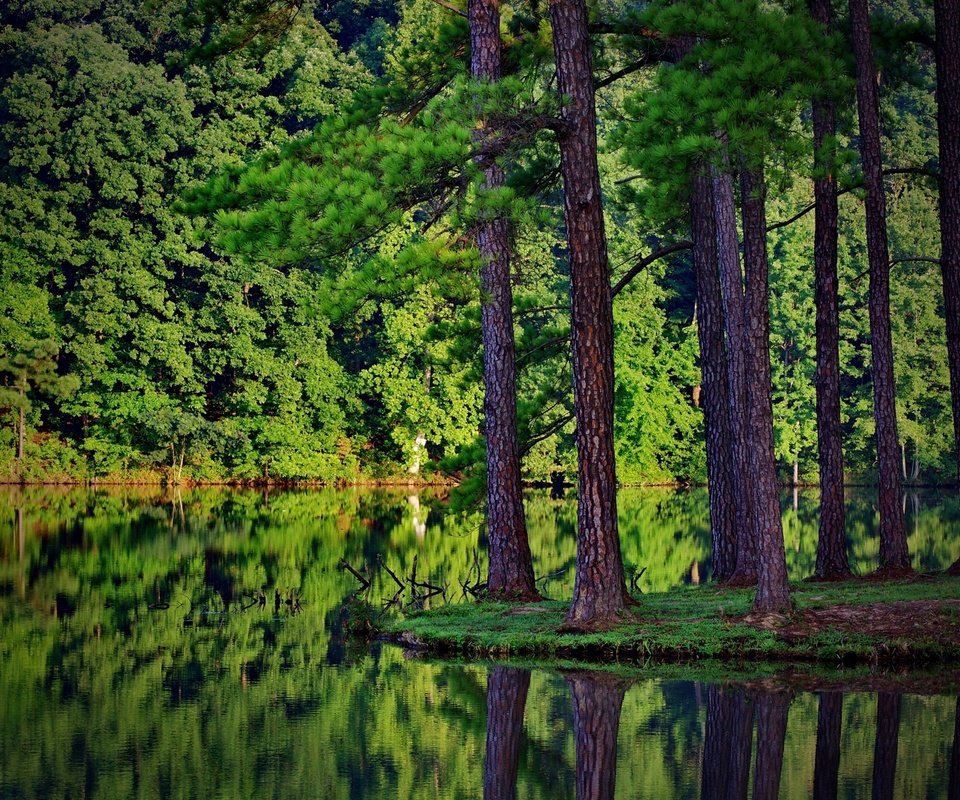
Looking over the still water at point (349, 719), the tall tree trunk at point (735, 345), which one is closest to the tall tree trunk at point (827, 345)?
the tall tree trunk at point (735, 345)

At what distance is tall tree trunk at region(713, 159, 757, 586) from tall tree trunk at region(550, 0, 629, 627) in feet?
4.05

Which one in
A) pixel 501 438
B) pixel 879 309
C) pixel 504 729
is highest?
pixel 879 309

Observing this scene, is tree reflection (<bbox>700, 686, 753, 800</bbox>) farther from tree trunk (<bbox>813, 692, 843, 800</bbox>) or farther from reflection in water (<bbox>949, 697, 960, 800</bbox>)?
reflection in water (<bbox>949, 697, 960, 800</bbox>)

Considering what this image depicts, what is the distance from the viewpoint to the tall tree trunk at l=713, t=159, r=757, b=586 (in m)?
13.0

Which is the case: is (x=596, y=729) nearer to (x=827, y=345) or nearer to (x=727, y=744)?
(x=727, y=744)

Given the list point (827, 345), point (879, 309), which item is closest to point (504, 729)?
point (827, 345)

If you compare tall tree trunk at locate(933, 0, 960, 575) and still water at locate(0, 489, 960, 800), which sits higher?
tall tree trunk at locate(933, 0, 960, 575)

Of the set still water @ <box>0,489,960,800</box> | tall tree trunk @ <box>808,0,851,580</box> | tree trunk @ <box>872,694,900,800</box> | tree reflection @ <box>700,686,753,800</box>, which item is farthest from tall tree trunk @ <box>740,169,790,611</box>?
tall tree trunk @ <box>808,0,851,580</box>

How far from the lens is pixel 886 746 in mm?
9008

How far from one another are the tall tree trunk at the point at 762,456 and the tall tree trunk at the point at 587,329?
1217 millimetres

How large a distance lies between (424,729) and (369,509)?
2508 cm

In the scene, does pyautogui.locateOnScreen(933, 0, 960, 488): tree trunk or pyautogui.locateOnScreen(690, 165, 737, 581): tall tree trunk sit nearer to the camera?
pyautogui.locateOnScreen(690, 165, 737, 581): tall tree trunk

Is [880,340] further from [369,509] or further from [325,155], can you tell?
[369,509]

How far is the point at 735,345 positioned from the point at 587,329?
2.16 m
